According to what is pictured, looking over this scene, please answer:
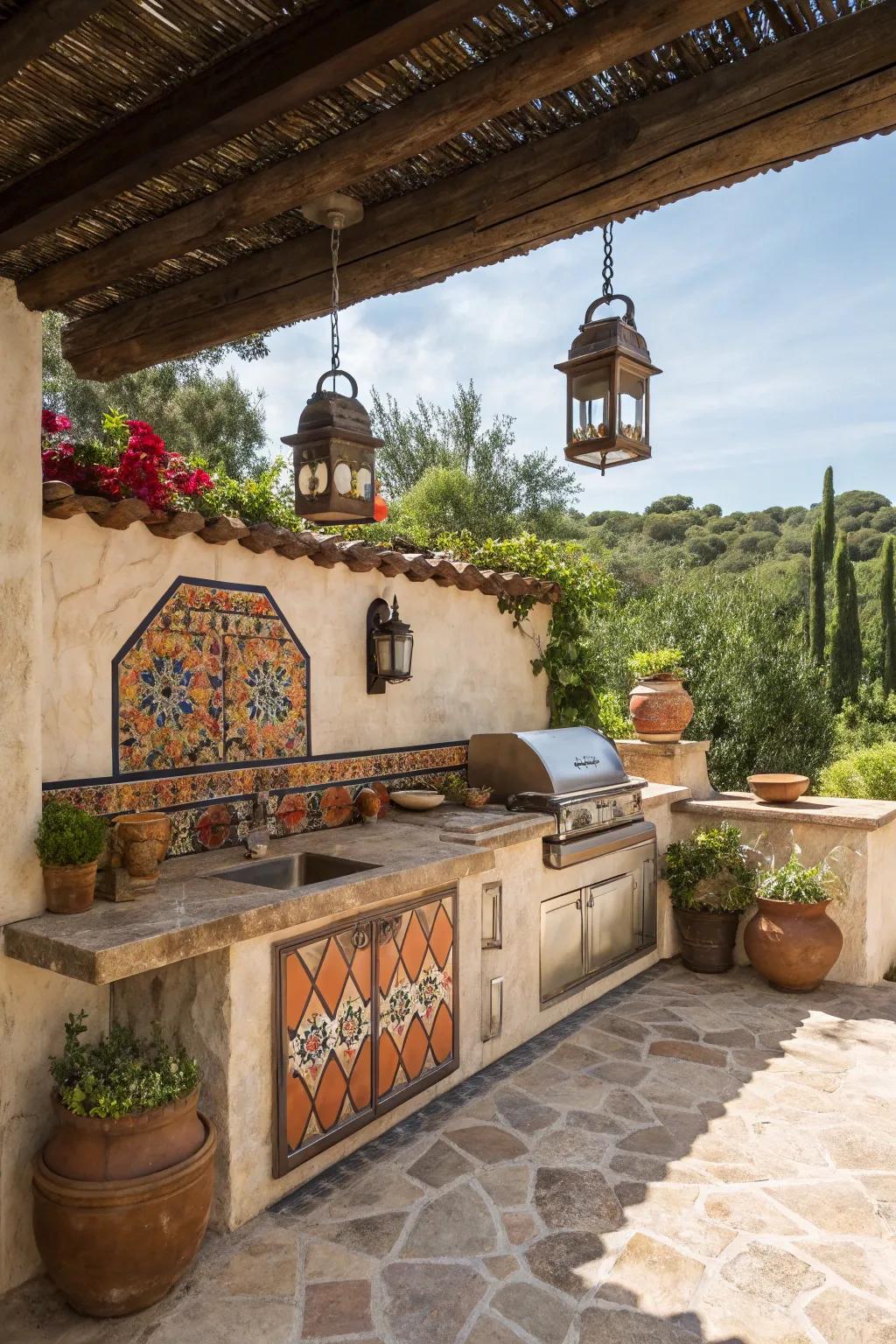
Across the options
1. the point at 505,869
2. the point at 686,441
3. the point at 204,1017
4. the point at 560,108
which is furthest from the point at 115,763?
the point at 686,441

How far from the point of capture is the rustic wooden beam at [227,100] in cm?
178

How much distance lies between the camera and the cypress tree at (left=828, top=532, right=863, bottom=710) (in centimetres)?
2184

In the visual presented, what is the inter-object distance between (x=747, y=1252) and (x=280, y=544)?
3527mm

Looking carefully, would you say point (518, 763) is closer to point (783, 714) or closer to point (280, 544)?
point (280, 544)

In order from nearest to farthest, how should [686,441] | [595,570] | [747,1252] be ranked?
[747,1252] → [595,570] → [686,441]

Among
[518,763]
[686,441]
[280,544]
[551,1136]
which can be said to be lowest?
[551,1136]

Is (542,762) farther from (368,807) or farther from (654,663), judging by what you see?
(654,663)

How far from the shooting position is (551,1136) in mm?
3680

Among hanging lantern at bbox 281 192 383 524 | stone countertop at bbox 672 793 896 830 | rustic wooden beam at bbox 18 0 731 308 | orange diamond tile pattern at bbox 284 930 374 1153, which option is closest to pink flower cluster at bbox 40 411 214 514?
rustic wooden beam at bbox 18 0 731 308

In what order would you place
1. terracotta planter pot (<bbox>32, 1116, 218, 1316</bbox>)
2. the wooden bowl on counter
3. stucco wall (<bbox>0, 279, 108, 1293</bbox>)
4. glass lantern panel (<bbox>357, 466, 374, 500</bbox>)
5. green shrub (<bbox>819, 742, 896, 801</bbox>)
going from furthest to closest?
1. green shrub (<bbox>819, 742, 896, 801</bbox>)
2. the wooden bowl on counter
3. glass lantern panel (<bbox>357, 466, 374, 500</bbox>)
4. stucco wall (<bbox>0, 279, 108, 1293</bbox>)
5. terracotta planter pot (<bbox>32, 1116, 218, 1316</bbox>)

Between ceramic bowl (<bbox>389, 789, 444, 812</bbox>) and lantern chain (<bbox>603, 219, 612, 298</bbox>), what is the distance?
2857 mm

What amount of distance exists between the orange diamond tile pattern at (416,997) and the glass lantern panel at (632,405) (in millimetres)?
2279

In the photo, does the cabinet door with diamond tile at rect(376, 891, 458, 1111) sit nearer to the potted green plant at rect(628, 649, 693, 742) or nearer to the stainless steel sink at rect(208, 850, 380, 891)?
the stainless steel sink at rect(208, 850, 380, 891)

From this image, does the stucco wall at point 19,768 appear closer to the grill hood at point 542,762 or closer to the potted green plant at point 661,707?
the grill hood at point 542,762
